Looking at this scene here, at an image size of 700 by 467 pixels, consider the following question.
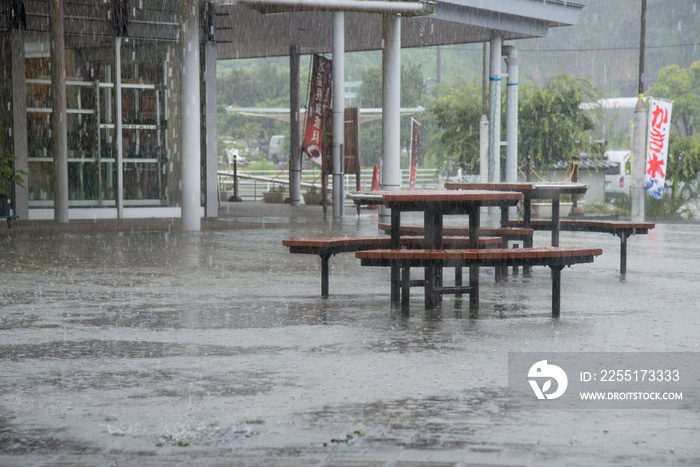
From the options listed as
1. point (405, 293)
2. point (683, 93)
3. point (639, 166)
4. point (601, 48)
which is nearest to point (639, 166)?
point (639, 166)

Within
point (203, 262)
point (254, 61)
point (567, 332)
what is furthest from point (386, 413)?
point (254, 61)

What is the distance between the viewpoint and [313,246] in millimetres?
9172

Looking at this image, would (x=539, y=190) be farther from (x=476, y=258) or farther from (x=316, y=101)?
(x=316, y=101)

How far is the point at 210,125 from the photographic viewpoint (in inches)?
865

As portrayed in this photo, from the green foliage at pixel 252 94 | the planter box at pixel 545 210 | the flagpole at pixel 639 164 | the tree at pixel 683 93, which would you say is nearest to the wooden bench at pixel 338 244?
the flagpole at pixel 639 164

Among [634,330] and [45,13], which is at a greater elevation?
[45,13]

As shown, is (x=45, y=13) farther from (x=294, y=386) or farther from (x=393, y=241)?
(x=294, y=386)

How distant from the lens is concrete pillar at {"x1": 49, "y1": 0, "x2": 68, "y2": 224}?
18375mm

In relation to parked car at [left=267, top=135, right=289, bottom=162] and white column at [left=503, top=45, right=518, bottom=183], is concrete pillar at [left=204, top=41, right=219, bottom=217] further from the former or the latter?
parked car at [left=267, top=135, right=289, bottom=162]

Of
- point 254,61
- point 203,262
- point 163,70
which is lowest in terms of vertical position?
point 203,262

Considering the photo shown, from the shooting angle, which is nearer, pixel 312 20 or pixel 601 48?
pixel 312 20

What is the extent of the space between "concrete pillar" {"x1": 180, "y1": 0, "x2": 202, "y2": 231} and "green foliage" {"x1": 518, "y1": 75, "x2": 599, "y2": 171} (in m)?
18.3

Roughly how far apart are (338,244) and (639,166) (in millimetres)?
15772

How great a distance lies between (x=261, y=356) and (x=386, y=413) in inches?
64.7
